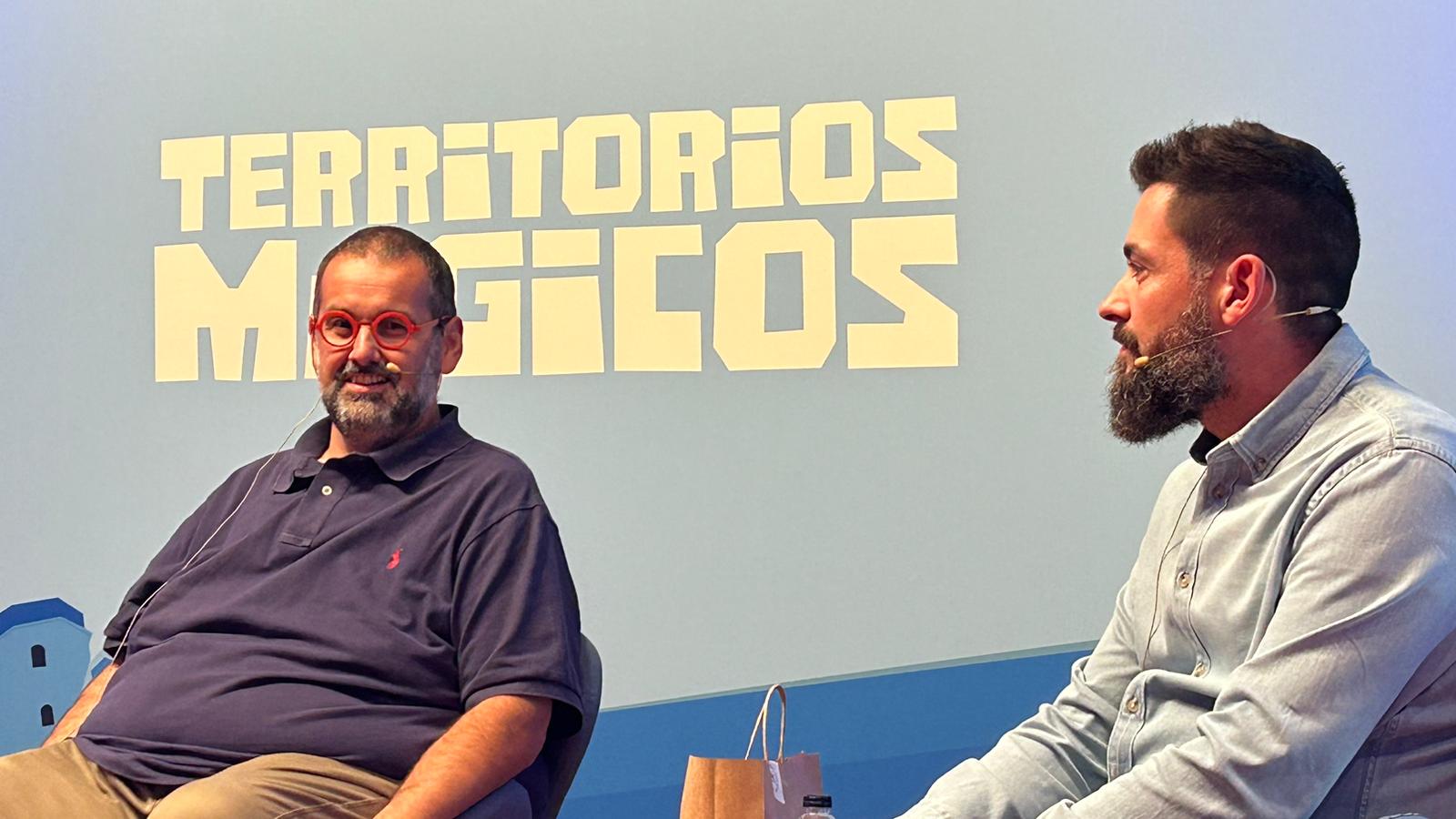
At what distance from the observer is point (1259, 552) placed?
5.71ft

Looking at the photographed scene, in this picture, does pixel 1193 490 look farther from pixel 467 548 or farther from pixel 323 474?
pixel 323 474

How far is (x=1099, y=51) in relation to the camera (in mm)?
3428

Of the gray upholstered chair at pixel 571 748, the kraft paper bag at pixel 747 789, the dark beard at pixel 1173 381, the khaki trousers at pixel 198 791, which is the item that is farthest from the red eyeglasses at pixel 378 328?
the dark beard at pixel 1173 381

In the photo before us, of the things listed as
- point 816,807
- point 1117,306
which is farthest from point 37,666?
point 1117,306

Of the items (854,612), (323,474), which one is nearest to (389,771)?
(323,474)

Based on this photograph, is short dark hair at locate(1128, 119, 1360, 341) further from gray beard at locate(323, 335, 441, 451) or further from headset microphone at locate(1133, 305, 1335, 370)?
gray beard at locate(323, 335, 441, 451)

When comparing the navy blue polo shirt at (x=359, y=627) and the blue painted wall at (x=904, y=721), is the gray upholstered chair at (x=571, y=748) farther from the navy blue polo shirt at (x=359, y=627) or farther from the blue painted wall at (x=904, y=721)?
the blue painted wall at (x=904, y=721)

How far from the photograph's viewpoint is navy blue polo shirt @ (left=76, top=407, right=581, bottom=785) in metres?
2.26

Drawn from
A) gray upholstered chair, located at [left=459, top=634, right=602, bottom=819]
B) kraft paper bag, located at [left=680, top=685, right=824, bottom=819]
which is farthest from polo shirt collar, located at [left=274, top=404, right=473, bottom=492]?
kraft paper bag, located at [left=680, top=685, right=824, bottom=819]

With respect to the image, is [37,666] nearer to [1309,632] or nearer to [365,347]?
[365,347]

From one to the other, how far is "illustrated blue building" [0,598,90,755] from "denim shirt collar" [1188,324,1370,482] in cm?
295

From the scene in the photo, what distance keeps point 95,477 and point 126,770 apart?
166cm

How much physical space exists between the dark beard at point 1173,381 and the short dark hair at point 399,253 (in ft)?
3.98

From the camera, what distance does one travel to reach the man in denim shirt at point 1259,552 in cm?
157
